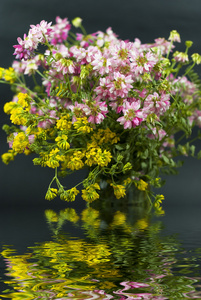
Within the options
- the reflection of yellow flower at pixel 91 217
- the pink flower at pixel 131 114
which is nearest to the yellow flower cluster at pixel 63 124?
the pink flower at pixel 131 114

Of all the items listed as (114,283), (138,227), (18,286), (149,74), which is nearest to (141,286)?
(114,283)

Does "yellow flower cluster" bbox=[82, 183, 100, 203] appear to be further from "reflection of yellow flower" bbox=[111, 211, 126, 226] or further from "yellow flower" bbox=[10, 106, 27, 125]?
"yellow flower" bbox=[10, 106, 27, 125]

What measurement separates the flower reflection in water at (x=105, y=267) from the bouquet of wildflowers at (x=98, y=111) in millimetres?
169

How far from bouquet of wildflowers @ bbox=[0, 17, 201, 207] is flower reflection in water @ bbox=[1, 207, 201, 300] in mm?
169

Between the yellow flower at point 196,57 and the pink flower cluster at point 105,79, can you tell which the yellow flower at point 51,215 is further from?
the yellow flower at point 196,57

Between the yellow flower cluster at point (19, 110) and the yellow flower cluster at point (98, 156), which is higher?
the yellow flower cluster at point (19, 110)

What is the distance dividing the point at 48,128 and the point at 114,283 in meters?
0.64

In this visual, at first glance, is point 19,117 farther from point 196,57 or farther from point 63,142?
point 196,57

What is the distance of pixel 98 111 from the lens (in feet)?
3.47

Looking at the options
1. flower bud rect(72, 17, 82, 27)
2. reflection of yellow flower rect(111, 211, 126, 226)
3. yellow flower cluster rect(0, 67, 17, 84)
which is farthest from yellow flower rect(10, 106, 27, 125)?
flower bud rect(72, 17, 82, 27)

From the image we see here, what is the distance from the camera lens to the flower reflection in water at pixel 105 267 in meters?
0.56

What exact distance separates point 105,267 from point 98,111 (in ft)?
1.50

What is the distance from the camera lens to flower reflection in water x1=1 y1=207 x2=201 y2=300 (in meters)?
0.56

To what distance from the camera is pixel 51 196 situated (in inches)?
40.4
